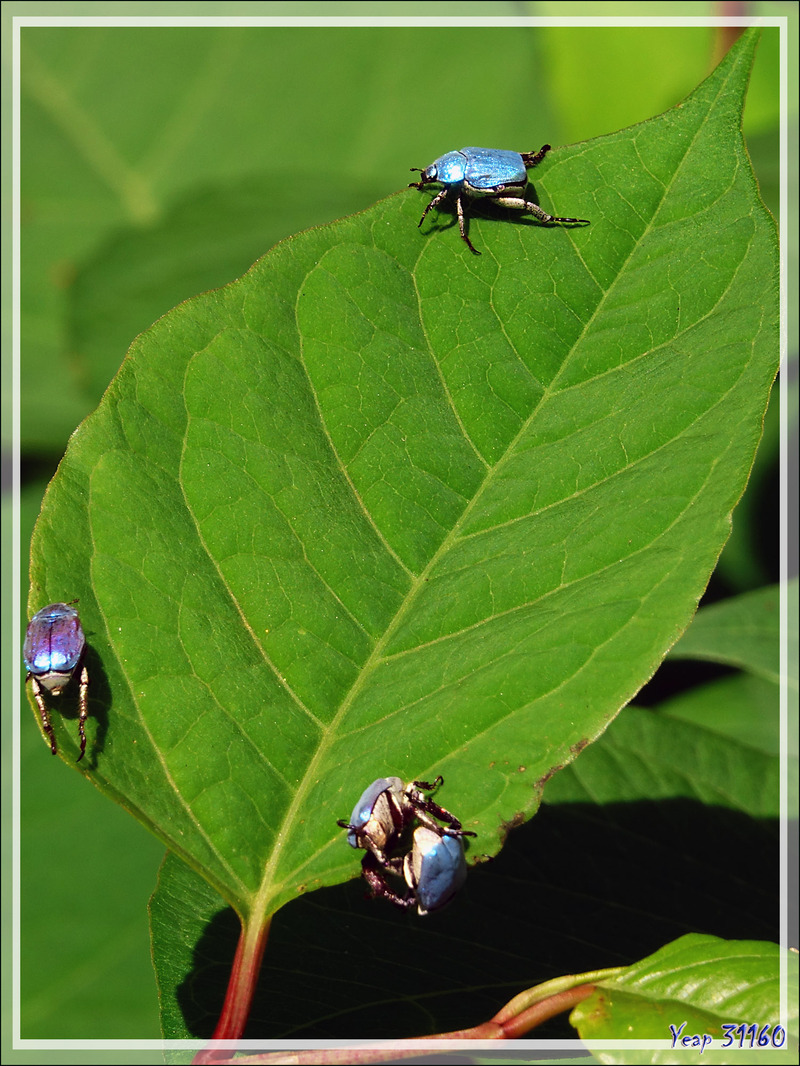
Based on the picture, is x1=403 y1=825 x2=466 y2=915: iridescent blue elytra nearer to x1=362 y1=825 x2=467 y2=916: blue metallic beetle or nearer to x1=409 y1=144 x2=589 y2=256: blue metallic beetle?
x1=362 y1=825 x2=467 y2=916: blue metallic beetle

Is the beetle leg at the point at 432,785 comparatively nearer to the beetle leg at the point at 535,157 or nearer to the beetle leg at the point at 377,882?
the beetle leg at the point at 377,882

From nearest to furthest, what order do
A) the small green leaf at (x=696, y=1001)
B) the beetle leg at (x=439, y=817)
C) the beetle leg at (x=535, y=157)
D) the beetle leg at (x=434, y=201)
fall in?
the small green leaf at (x=696, y=1001) < the beetle leg at (x=439, y=817) < the beetle leg at (x=434, y=201) < the beetle leg at (x=535, y=157)

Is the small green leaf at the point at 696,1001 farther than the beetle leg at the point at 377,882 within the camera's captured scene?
No

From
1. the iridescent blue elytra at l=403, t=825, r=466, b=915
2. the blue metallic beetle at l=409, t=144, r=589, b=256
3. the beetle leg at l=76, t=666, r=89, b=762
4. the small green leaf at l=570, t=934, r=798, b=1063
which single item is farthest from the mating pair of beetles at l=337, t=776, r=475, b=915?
the blue metallic beetle at l=409, t=144, r=589, b=256

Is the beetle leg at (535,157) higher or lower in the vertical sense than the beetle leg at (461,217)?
higher

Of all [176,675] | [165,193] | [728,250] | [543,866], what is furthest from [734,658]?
[165,193]

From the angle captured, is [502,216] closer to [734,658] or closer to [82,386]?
[734,658]

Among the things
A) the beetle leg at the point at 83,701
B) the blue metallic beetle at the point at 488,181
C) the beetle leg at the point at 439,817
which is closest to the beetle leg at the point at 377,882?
the beetle leg at the point at 439,817

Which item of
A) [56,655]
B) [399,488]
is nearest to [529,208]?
[399,488]
